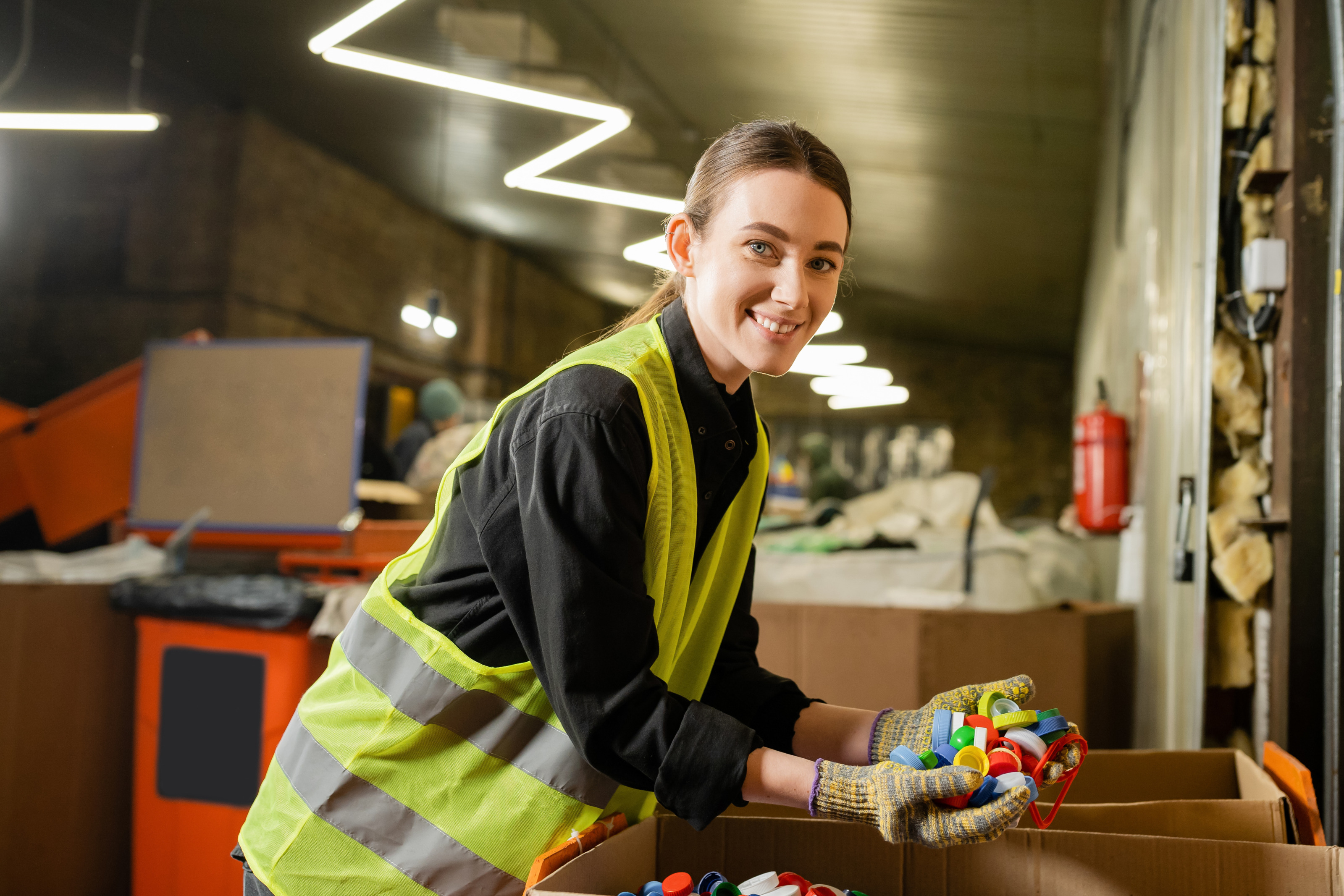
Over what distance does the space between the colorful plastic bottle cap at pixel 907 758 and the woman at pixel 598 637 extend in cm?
2

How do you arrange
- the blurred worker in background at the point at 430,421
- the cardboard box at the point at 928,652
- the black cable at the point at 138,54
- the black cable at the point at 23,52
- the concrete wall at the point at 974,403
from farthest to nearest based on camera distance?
the concrete wall at the point at 974,403 → the black cable at the point at 138,54 → the blurred worker in background at the point at 430,421 → the black cable at the point at 23,52 → the cardboard box at the point at 928,652

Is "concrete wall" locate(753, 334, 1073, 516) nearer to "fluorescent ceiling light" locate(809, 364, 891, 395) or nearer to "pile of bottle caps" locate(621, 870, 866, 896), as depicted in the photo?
"fluorescent ceiling light" locate(809, 364, 891, 395)

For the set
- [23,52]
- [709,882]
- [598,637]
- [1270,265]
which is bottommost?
[709,882]

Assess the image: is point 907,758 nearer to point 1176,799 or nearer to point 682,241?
point 682,241

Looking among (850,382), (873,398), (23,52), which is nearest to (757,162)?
(23,52)

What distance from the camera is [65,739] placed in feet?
8.43

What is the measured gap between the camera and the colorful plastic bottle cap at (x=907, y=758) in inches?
34.8

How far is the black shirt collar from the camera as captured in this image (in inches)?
42.5

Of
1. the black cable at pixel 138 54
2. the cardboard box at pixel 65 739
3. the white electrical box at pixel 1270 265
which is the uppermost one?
the black cable at pixel 138 54

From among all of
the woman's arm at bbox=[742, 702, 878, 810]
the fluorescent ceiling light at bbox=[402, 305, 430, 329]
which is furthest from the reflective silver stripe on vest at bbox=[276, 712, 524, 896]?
the fluorescent ceiling light at bbox=[402, 305, 430, 329]

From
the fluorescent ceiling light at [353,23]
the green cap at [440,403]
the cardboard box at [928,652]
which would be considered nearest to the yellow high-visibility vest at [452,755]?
the cardboard box at [928,652]

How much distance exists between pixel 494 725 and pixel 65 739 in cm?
216

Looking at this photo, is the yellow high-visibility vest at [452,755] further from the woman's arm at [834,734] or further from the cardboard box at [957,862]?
the woman's arm at [834,734]

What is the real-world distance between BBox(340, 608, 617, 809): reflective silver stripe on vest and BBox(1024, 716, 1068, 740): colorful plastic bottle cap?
44 centimetres
